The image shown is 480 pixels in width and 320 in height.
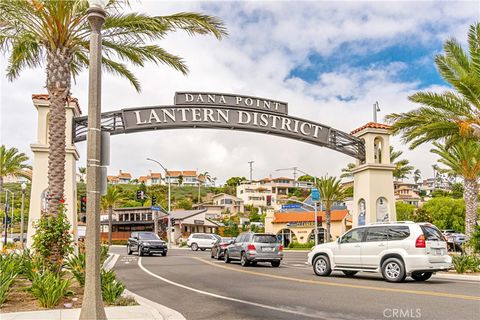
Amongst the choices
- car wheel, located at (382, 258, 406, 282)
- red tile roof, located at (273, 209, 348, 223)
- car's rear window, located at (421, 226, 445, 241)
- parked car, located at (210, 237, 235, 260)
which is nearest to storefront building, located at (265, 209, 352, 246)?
red tile roof, located at (273, 209, 348, 223)

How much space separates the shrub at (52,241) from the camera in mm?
12930

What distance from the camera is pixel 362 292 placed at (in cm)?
1220

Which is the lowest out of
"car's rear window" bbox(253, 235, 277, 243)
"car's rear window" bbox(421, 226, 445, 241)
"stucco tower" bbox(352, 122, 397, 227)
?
"car's rear window" bbox(253, 235, 277, 243)

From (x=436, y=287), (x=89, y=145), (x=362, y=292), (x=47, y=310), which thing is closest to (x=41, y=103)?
(x=47, y=310)

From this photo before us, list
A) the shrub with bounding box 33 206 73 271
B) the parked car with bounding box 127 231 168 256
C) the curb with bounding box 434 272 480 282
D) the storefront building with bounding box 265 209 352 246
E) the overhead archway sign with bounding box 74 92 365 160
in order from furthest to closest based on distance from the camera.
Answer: the storefront building with bounding box 265 209 352 246
the parked car with bounding box 127 231 168 256
the overhead archway sign with bounding box 74 92 365 160
the curb with bounding box 434 272 480 282
the shrub with bounding box 33 206 73 271

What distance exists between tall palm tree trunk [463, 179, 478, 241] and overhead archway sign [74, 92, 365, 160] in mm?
12705

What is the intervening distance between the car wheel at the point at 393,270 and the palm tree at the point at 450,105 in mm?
7902

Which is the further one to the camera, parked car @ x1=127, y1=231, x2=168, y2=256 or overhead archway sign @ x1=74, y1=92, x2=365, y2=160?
parked car @ x1=127, y1=231, x2=168, y2=256

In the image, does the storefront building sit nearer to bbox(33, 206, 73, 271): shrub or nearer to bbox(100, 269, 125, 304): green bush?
bbox(33, 206, 73, 271): shrub

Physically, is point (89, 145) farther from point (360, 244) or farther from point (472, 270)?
point (472, 270)

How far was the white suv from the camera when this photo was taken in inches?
565

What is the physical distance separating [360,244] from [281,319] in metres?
7.70

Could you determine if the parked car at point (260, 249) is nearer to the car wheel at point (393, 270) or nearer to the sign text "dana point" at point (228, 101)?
the sign text "dana point" at point (228, 101)

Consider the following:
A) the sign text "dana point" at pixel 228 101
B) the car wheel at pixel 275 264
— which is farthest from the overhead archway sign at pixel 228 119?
the car wheel at pixel 275 264
